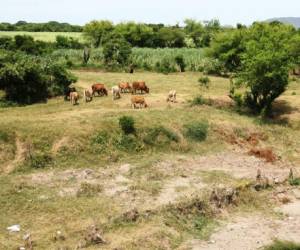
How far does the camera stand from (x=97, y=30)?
2608 inches

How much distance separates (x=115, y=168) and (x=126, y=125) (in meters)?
2.54

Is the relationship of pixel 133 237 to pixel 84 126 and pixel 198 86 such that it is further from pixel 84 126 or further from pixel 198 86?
pixel 198 86

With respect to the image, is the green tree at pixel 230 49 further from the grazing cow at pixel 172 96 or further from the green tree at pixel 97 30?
the green tree at pixel 97 30

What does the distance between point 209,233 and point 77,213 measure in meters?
4.11

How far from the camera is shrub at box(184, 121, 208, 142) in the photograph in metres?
24.0

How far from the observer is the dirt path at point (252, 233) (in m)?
16.1

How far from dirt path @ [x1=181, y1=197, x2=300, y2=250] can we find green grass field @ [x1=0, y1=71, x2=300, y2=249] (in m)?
0.54

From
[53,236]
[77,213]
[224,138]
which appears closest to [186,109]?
[224,138]

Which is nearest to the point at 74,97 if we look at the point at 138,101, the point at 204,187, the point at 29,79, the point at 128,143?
the point at 29,79

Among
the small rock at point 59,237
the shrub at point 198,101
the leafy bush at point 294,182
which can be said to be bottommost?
the small rock at point 59,237

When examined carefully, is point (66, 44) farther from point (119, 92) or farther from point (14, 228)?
point (14, 228)

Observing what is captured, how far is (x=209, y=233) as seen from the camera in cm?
1677

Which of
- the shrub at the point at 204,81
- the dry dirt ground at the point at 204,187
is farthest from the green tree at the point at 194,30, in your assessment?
the dry dirt ground at the point at 204,187

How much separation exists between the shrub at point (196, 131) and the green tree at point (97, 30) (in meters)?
41.3
